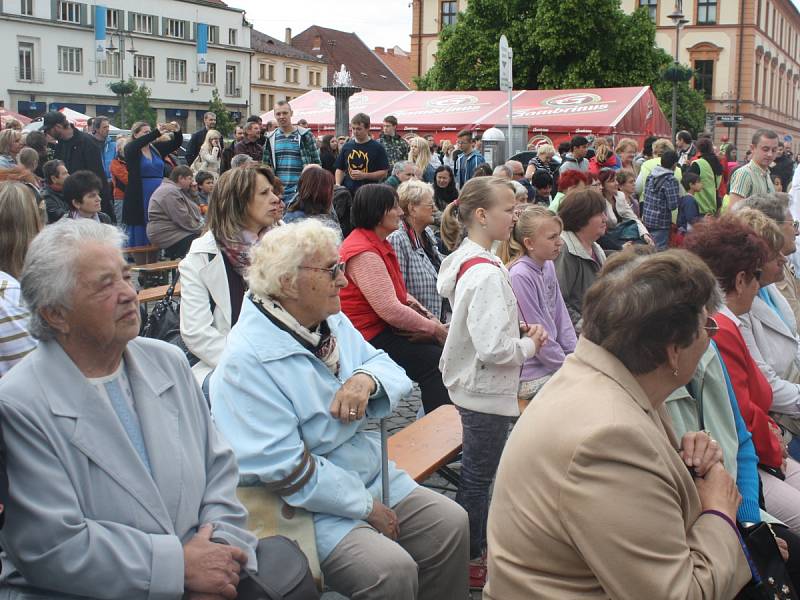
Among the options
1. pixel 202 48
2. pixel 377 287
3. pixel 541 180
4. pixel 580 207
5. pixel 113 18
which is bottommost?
pixel 377 287

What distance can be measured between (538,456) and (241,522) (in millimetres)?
1123

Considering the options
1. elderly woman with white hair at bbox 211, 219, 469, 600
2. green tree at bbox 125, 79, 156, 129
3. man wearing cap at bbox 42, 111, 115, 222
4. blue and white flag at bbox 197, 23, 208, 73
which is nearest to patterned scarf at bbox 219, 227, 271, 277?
elderly woman with white hair at bbox 211, 219, 469, 600

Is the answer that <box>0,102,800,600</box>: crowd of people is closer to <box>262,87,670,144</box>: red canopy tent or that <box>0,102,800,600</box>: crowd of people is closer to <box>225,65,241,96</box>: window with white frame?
<box>262,87,670,144</box>: red canopy tent

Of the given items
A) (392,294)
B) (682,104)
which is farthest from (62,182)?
(682,104)

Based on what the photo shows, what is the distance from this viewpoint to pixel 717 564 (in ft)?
7.75

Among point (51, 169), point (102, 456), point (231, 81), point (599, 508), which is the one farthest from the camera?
point (231, 81)

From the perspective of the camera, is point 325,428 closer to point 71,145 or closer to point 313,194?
point 313,194

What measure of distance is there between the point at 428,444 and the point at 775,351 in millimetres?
1773

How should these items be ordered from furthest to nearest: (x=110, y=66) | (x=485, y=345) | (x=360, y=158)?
1. (x=110, y=66)
2. (x=360, y=158)
3. (x=485, y=345)

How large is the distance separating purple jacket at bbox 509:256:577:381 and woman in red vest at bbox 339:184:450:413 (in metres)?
0.76

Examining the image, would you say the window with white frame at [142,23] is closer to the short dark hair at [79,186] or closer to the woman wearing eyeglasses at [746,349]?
the short dark hair at [79,186]

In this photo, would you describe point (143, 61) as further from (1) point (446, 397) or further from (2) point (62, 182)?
(1) point (446, 397)

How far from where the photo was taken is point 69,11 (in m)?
67.8

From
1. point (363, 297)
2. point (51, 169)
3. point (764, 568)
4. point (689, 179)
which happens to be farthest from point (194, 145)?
point (764, 568)
